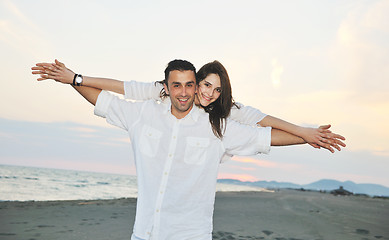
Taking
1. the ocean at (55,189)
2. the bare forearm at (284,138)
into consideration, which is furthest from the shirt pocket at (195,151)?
the ocean at (55,189)

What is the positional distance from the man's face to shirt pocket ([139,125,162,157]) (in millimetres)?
288

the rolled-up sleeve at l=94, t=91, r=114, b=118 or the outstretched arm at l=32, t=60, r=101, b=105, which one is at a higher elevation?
the outstretched arm at l=32, t=60, r=101, b=105

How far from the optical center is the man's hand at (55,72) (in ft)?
9.61

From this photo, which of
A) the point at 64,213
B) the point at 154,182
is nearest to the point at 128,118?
the point at 154,182

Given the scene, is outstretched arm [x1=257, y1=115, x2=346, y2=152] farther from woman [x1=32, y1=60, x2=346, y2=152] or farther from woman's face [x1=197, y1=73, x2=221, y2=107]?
woman's face [x1=197, y1=73, x2=221, y2=107]

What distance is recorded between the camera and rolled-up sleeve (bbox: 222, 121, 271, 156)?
9.27 feet

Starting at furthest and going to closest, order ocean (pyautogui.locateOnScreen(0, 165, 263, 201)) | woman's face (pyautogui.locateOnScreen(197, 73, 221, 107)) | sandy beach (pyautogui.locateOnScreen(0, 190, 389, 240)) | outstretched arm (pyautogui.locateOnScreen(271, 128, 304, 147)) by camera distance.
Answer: ocean (pyautogui.locateOnScreen(0, 165, 263, 201))
sandy beach (pyautogui.locateOnScreen(0, 190, 389, 240))
woman's face (pyautogui.locateOnScreen(197, 73, 221, 107))
outstretched arm (pyautogui.locateOnScreen(271, 128, 304, 147))

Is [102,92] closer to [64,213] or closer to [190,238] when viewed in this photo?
[190,238]

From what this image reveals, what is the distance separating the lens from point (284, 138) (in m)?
2.96

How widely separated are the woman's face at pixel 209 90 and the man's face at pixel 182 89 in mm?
767

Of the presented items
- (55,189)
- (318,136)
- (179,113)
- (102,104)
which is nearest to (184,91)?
(179,113)

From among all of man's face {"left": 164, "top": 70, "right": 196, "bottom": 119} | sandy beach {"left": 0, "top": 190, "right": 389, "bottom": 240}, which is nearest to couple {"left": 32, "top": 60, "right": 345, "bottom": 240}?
man's face {"left": 164, "top": 70, "right": 196, "bottom": 119}

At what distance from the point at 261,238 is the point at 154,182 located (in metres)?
6.20

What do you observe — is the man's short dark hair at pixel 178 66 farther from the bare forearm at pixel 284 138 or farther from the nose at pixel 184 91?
the bare forearm at pixel 284 138
